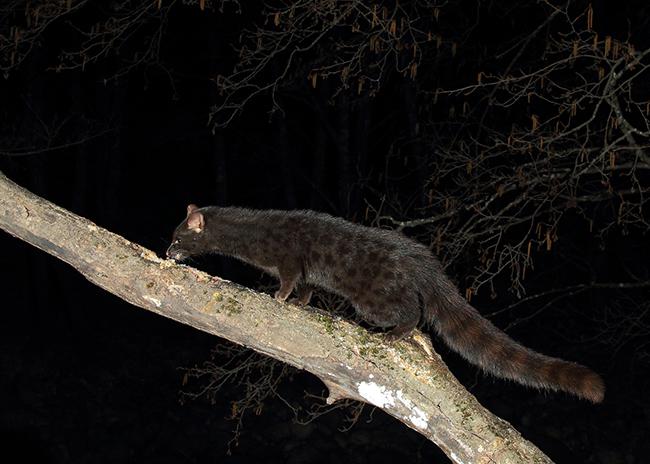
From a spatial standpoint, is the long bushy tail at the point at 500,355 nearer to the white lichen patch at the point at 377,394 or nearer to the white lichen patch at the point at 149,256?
the white lichen patch at the point at 377,394

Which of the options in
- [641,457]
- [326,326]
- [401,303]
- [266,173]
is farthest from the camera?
[266,173]

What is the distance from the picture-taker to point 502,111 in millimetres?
13445

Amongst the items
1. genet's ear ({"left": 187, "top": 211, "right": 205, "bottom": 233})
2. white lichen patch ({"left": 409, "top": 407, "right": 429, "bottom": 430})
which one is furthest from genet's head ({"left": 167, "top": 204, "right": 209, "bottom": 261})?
white lichen patch ({"left": 409, "top": 407, "right": 429, "bottom": 430})

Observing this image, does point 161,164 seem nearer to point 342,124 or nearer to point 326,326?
point 342,124

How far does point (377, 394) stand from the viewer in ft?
14.2

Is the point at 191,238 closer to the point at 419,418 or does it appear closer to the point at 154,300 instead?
the point at 154,300

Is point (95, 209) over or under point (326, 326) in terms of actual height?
under

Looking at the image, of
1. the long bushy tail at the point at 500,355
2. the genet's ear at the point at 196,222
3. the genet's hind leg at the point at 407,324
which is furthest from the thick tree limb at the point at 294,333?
the genet's ear at the point at 196,222

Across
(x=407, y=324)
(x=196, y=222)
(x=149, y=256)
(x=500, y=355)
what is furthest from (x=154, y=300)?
(x=196, y=222)

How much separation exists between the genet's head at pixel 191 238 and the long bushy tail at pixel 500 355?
2011 mm

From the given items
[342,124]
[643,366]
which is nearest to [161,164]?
[342,124]

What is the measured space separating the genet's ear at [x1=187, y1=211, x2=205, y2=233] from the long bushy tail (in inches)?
79.5

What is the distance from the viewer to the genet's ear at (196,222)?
6816mm

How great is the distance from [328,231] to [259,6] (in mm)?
11107
